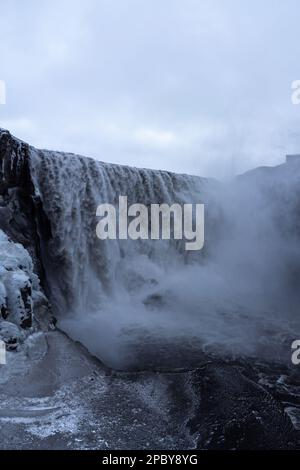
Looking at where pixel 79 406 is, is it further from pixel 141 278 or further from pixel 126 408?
pixel 141 278

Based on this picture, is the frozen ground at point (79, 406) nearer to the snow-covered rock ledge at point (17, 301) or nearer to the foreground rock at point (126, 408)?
the foreground rock at point (126, 408)

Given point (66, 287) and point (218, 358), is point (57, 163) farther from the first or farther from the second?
point (218, 358)

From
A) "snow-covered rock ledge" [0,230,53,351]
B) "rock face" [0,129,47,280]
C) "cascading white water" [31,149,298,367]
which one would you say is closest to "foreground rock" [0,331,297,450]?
"snow-covered rock ledge" [0,230,53,351]

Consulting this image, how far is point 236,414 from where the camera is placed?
5.84 metres

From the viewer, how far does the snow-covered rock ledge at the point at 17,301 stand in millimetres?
7066

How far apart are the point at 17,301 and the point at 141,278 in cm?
812

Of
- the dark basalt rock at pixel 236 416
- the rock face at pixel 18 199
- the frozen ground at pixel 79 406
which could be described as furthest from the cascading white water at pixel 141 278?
the dark basalt rock at pixel 236 416

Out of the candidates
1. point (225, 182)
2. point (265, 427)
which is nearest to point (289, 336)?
point (265, 427)

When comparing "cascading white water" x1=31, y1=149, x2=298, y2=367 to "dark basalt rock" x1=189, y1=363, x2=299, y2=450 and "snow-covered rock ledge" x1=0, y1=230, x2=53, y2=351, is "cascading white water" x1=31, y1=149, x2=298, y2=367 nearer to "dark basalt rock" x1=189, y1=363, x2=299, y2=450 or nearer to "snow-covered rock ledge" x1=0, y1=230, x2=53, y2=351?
"snow-covered rock ledge" x1=0, y1=230, x2=53, y2=351

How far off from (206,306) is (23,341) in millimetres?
8542

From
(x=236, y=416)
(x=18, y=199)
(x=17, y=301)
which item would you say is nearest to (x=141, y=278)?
(x=18, y=199)

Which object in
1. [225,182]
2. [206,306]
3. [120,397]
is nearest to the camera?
[120,397]

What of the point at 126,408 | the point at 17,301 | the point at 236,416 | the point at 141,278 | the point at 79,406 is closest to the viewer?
the point at 236,416

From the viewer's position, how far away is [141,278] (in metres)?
15.3
